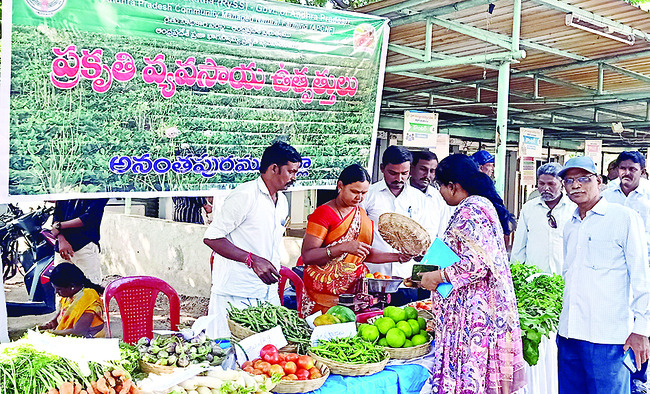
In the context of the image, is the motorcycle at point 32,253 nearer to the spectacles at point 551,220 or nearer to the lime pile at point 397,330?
the lime pile at point 397,330

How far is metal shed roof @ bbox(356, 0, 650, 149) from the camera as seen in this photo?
4.89 meters

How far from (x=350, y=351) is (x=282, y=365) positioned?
1.20 ft

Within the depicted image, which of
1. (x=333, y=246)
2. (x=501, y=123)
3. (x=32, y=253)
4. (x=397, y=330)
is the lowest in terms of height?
(x=32, y=253)

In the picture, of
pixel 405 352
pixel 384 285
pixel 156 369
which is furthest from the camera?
pixel 384 285

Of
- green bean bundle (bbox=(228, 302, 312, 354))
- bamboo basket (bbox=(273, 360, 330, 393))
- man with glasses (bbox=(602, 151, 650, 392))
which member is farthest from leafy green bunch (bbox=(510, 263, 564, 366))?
man with glasses (bbox=(602, 151, 650, 392))

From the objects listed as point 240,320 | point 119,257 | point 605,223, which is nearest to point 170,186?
→ point 240,320

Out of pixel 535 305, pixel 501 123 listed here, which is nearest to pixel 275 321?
pixel 535 305

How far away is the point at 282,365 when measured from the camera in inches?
104

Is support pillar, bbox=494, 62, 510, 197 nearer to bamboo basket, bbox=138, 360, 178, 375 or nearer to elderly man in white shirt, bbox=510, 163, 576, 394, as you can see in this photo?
elderly man in white shirt, bbox=510, 163, 576, 394

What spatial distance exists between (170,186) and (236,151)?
1.71 ft

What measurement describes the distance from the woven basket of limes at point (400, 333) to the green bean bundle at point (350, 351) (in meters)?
0.11

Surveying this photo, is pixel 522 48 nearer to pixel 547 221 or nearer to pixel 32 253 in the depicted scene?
pixel 547 221

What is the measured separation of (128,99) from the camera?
3.45 metres

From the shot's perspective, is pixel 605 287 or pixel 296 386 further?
pixel 605 287
